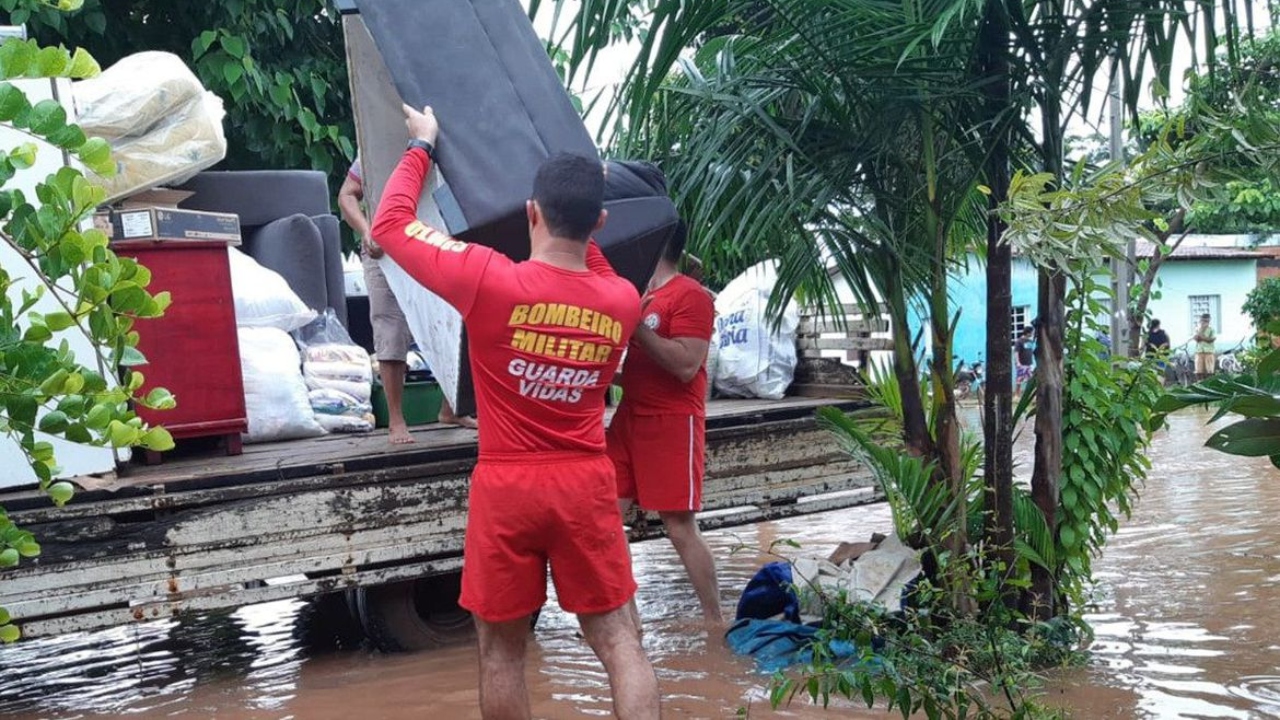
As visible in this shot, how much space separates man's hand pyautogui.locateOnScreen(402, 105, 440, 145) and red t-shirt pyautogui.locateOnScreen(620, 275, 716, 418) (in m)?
1.41

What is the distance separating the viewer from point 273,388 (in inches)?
215

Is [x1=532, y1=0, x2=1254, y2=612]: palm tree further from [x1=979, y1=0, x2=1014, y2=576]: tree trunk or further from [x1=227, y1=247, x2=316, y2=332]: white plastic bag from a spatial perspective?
[x1=227, y1=247, x2=316, y2=332]: white plastic bag

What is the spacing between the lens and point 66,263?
2.22 m

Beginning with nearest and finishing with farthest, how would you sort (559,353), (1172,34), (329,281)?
(559,353), (1172,34), (329,281)

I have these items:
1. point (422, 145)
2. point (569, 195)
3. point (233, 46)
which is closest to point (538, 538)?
point (569, 195)

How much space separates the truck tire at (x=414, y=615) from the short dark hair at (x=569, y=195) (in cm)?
209

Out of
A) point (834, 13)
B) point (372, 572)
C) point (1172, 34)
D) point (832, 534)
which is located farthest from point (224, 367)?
point (832, 534)

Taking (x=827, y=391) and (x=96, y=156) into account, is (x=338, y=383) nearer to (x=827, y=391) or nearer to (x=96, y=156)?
(x=827, y=391)

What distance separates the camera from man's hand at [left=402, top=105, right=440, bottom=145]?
372cm

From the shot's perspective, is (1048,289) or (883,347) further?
(883,347)

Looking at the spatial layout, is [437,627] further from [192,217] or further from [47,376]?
[47,376]

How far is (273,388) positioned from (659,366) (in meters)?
1.73

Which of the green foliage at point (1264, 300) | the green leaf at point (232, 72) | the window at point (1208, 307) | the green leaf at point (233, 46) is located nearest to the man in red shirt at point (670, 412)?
the green leaf at point (232, 72)

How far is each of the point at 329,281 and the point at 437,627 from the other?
2.97m
